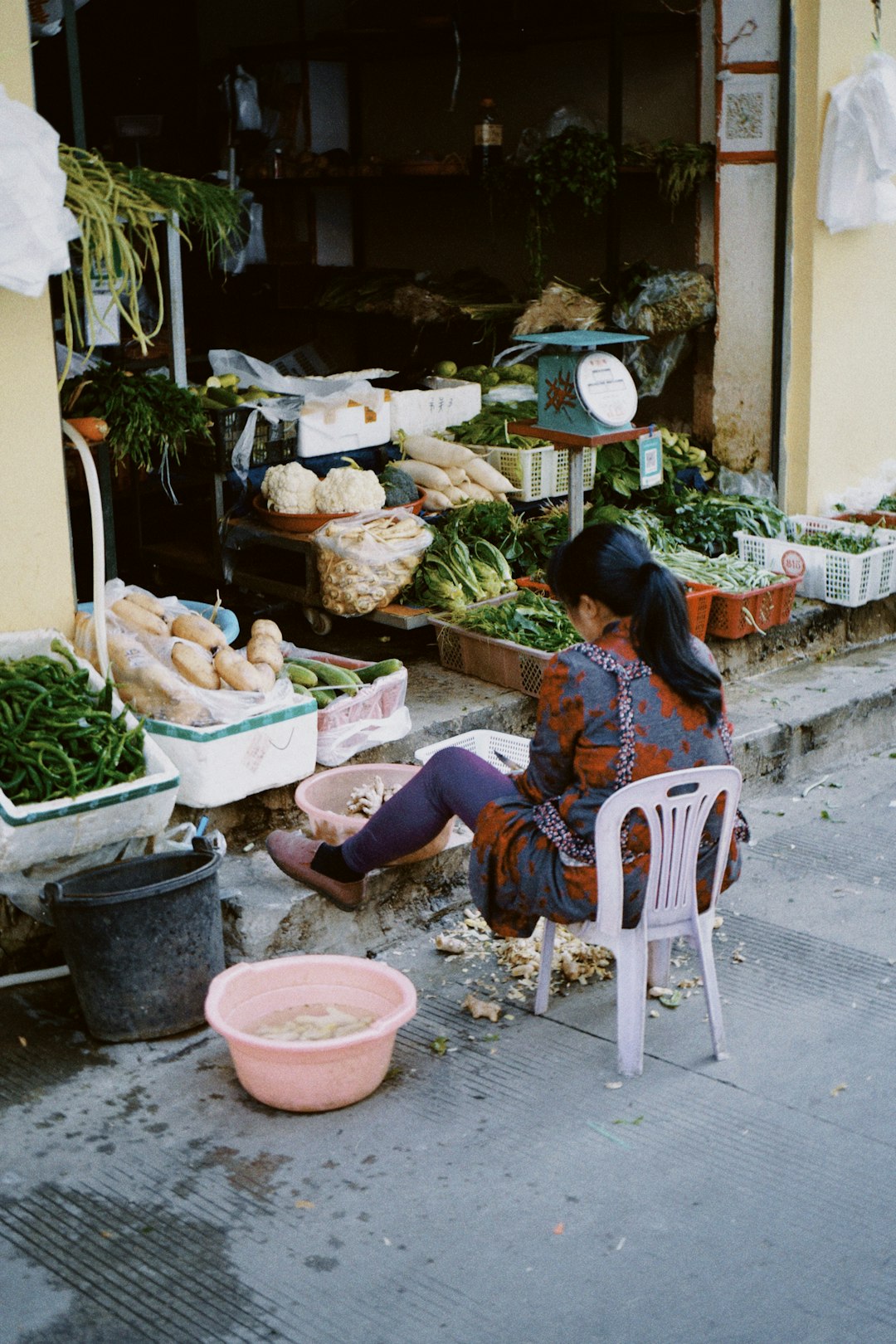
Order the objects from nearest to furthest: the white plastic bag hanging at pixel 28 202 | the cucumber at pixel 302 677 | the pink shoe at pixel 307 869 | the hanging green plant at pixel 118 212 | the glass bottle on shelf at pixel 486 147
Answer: the white plastic bag hanging at pixel 28 202
the pink shoe at pixel 307 869
the hanging green plant at pixel 118 212
the cucumber at pixel 302 677
the glass bottle on shelf at pixel 486 147

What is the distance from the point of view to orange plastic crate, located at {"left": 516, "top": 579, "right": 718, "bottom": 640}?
626cm

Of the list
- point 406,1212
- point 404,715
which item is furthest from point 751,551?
point 406,1212

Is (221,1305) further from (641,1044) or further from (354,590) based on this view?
(354,590)

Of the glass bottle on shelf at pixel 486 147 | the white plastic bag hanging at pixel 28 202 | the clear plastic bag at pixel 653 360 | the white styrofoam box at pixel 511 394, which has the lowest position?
the white styrofoam box at pixel 511 394

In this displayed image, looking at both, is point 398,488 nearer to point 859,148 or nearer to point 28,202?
point 28,202

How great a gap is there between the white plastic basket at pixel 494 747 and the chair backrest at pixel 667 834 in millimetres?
1324

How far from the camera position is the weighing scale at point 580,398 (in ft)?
17.4

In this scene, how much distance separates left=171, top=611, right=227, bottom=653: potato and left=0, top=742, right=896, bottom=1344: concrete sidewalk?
136cm

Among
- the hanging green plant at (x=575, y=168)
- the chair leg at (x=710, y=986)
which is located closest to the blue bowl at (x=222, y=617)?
the chair leg at (x=710, y=986)

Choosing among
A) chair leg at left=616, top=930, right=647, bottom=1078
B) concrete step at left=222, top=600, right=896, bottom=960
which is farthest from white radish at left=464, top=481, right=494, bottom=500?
chair leg at left=616, top=930, right=647, bottom=1078

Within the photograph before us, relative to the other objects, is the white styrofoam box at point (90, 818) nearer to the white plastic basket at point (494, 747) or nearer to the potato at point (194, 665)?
the potato at point (194, 665)

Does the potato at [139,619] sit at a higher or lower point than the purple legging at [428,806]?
higher

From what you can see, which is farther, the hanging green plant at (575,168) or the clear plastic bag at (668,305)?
the hanging green plant at (575,168)

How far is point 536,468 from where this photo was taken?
7230mm
